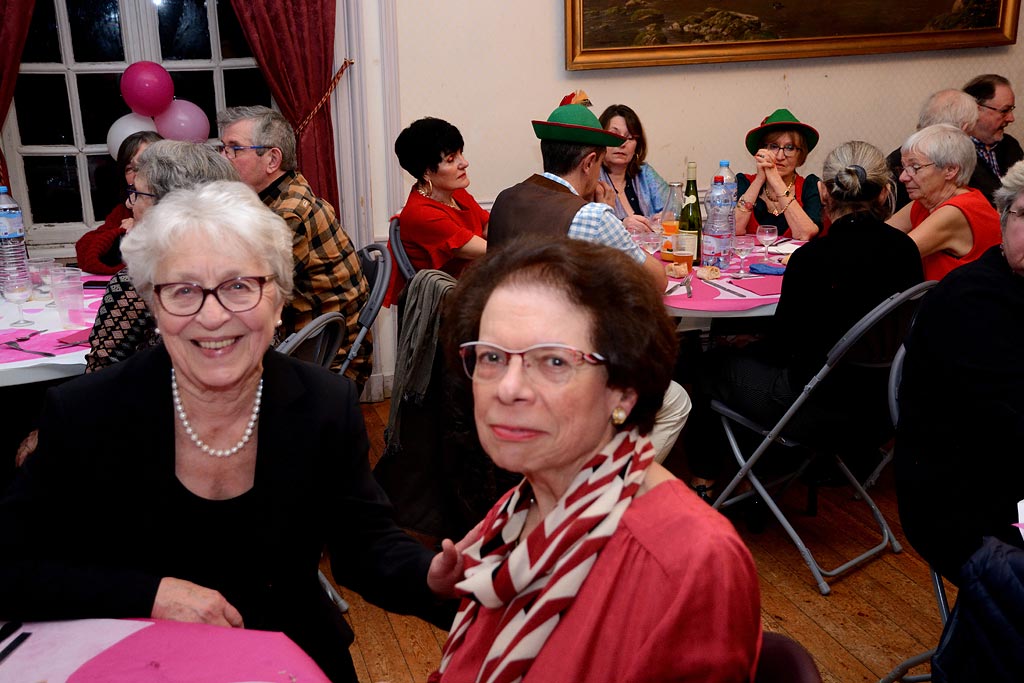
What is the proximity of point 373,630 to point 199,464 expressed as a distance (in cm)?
141

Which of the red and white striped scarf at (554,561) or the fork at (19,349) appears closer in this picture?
the red and white striped scarf at (554,561)

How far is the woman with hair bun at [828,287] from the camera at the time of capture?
2.90 metres

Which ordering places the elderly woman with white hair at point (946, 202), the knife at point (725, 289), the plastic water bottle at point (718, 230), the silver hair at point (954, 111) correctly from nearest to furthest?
the knife at point (725, 289), the elderly woman with white hair at point (946, 202), the plastic water bottle at point (718, 230), the silver hair at point (954, 111)

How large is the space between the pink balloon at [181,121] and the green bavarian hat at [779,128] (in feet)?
9.70

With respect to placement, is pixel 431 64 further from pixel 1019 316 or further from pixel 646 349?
pixel 646 349

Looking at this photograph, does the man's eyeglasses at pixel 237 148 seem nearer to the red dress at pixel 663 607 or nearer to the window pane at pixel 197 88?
the window pane at pixel 197 88

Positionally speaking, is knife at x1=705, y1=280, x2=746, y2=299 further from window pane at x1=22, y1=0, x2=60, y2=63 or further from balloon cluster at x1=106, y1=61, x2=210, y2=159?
window pane at x1=22, y1=0, x2=60, y2=63

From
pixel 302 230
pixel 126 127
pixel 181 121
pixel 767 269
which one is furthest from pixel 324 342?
pixel 126 127

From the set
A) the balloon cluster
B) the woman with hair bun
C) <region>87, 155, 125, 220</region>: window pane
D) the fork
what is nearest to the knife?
the woman with hair bun

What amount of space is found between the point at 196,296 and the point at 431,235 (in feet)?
7.22

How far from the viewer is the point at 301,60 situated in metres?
4.59

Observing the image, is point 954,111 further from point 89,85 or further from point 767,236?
point 89,85

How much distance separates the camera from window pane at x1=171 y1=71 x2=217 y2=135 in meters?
4.89

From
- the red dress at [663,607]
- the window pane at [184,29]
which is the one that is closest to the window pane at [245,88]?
the window pane at [184,29]
